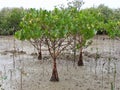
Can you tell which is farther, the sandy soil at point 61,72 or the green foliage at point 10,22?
the green foliage at point 10,22

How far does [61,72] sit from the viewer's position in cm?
1345

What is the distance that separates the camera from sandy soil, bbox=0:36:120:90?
11547 millimetres

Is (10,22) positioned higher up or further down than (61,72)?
higher up

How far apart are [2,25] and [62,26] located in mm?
16325

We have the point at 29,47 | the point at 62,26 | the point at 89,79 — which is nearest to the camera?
the point at 62,26

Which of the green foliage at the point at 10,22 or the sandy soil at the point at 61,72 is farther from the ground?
the green foliage at the point at 10,22

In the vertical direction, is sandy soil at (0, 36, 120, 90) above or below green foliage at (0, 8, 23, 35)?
below

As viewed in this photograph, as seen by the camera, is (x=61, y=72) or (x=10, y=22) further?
(x=10, y=22)

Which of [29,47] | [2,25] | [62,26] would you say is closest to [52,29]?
[62,26]

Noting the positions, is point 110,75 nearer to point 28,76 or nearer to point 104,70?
point 104,70

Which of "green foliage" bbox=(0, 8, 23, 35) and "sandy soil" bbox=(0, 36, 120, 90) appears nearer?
"sandy soil" bbox=(0, 36, 120, 90)

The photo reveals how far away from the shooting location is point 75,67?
14445mm

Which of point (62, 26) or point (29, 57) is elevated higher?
point (62, 26)

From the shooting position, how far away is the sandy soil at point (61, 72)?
1155 centimetres
